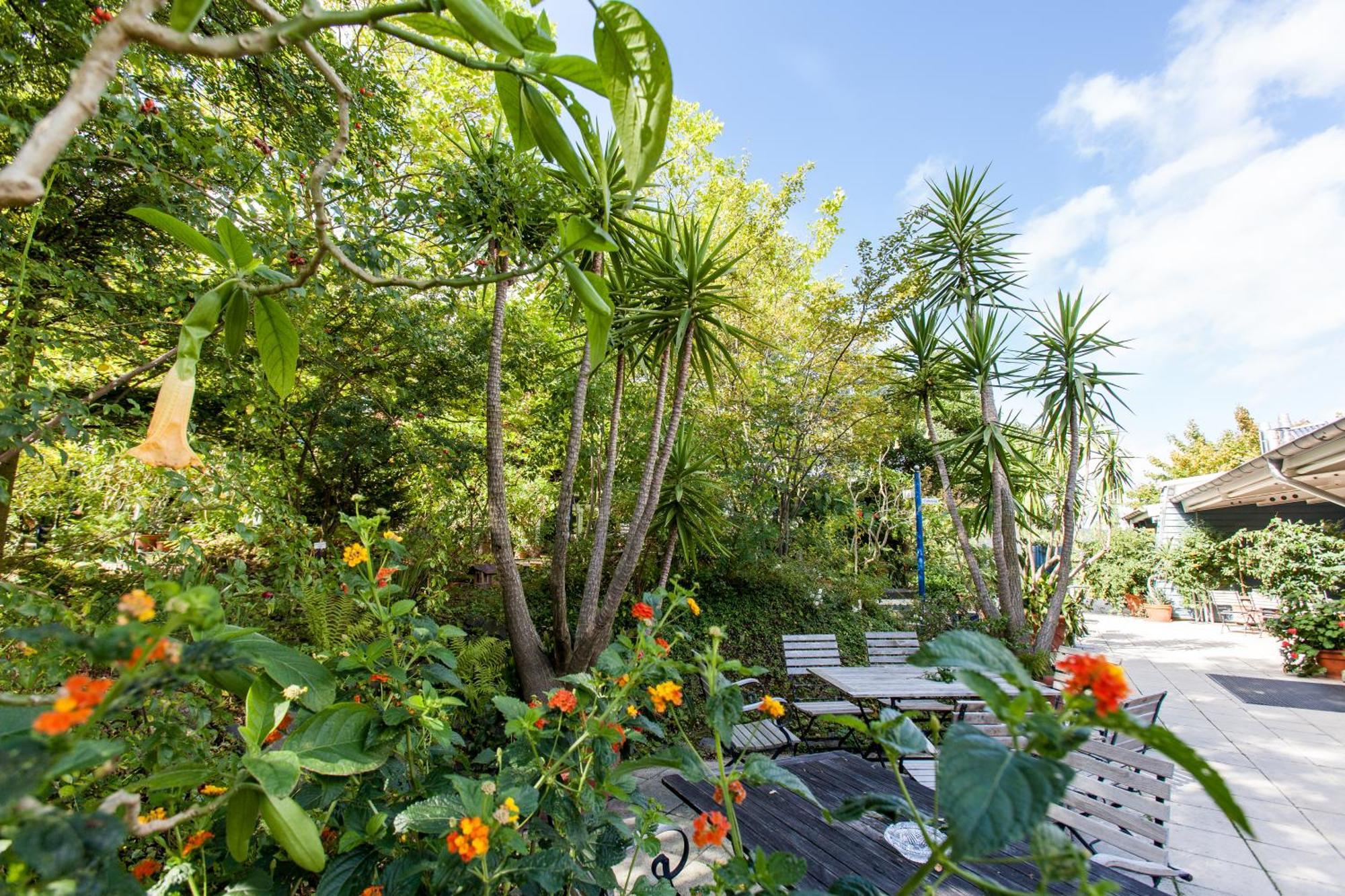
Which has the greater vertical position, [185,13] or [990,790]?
[185,13]

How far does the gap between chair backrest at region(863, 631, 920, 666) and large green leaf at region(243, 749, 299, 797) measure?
15.6 ft

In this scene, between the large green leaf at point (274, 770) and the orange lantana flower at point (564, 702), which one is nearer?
the large green leaf at point (274, 770)

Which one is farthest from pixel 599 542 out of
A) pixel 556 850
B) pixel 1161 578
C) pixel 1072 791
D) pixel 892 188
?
pixel 1161 578

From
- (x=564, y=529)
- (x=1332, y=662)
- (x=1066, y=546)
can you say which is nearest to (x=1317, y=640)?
(x=1332, y=662)

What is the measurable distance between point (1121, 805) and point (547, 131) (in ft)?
9.73

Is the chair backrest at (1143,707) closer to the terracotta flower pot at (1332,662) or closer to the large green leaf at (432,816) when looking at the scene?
the large green leaf at (432,816)

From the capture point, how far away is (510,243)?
2.71 m

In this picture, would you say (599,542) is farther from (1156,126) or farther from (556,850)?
(1156,126)

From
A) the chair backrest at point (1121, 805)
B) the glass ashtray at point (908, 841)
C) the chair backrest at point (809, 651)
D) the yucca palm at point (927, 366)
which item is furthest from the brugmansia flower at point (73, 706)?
the yucca palm at point (927, 366)

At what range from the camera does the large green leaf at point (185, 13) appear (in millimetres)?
322

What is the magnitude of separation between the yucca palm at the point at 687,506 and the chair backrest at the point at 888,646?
154cm

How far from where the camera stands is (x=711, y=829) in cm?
84

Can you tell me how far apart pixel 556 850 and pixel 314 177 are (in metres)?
0.84

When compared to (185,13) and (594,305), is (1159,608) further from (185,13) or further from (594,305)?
(185,13)
